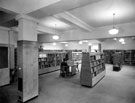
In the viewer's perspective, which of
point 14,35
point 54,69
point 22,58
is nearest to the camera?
point 22,58

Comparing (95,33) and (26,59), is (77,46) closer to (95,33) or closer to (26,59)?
(95,33)

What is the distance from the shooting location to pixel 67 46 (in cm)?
1609

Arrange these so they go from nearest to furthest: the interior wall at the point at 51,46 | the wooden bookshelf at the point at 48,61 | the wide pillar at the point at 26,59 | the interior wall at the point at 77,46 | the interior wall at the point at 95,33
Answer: the wide pillar at the point at 26,59
the interior wall at the point at 95,33
the wooden bookshelf at the point at 48,61
the interior wall at the point at 51,46
the interior wall at the point at 77,46

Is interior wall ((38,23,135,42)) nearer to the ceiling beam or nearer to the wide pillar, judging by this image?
the ceiling beam

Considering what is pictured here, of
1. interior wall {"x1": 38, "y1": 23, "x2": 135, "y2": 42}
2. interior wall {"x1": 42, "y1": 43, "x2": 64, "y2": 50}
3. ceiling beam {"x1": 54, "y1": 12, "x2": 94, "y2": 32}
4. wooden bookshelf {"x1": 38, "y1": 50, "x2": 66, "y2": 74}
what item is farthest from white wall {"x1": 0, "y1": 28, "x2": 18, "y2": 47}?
interior wall {"x1": 42, "y1": 43, "x2": 64, "y2": 50}

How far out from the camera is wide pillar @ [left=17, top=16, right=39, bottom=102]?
318 cm

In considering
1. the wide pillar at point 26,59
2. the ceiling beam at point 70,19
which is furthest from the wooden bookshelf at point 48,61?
the ceiling beam at point 70,19

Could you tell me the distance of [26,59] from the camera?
10.7 ft

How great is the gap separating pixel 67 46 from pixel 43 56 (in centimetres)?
887

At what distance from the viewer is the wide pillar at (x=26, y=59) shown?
10.4 feet

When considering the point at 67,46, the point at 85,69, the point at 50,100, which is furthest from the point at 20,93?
the point at 67,46

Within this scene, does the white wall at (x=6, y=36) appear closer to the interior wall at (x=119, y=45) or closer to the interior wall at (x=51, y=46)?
the interior wall at (x=51, y=46)

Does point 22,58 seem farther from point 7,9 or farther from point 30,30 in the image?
point 7,9

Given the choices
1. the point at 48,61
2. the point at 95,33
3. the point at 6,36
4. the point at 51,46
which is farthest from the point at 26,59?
the point at 51,46
